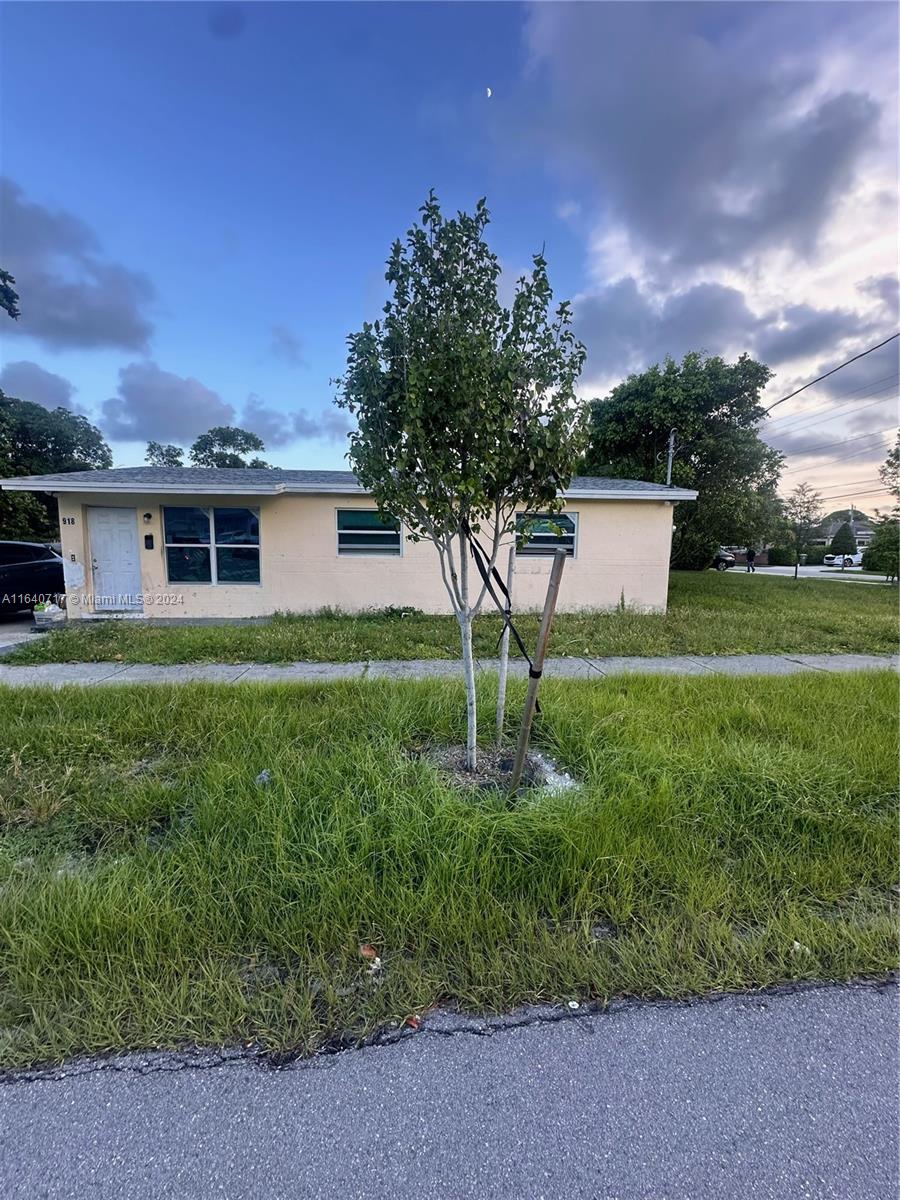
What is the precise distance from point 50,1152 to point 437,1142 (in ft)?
3.27

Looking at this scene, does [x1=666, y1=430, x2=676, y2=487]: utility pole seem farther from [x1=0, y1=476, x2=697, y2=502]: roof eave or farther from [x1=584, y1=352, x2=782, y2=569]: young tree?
[x1=0, y1=476, x2=697, y2=502]: roof eave

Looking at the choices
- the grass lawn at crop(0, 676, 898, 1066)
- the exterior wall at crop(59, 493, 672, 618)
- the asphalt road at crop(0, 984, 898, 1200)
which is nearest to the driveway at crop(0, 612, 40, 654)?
the exterior wall at crop(59, 493, 672, 618)

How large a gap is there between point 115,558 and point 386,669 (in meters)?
6.78

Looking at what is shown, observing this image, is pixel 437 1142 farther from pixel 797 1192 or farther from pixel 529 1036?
pixel 797 1192

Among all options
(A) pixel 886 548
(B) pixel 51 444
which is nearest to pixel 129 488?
(A) pixel 886 548

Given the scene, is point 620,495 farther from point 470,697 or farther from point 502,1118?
point 502,1118

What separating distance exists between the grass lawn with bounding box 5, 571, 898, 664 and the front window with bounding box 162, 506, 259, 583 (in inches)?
56.4

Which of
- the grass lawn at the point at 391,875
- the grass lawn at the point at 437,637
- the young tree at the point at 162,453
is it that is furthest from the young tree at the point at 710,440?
the young tree at the point at 162,453

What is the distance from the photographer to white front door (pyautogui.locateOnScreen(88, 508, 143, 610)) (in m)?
9.41

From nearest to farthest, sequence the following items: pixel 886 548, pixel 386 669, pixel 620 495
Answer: pixel 386 669 → pixel 620 495 → pixel 886 548

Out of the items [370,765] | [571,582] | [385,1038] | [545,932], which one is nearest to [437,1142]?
[385,1038]

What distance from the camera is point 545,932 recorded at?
1.97 m

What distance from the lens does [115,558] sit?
9.50 m

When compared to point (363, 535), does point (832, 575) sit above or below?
below
